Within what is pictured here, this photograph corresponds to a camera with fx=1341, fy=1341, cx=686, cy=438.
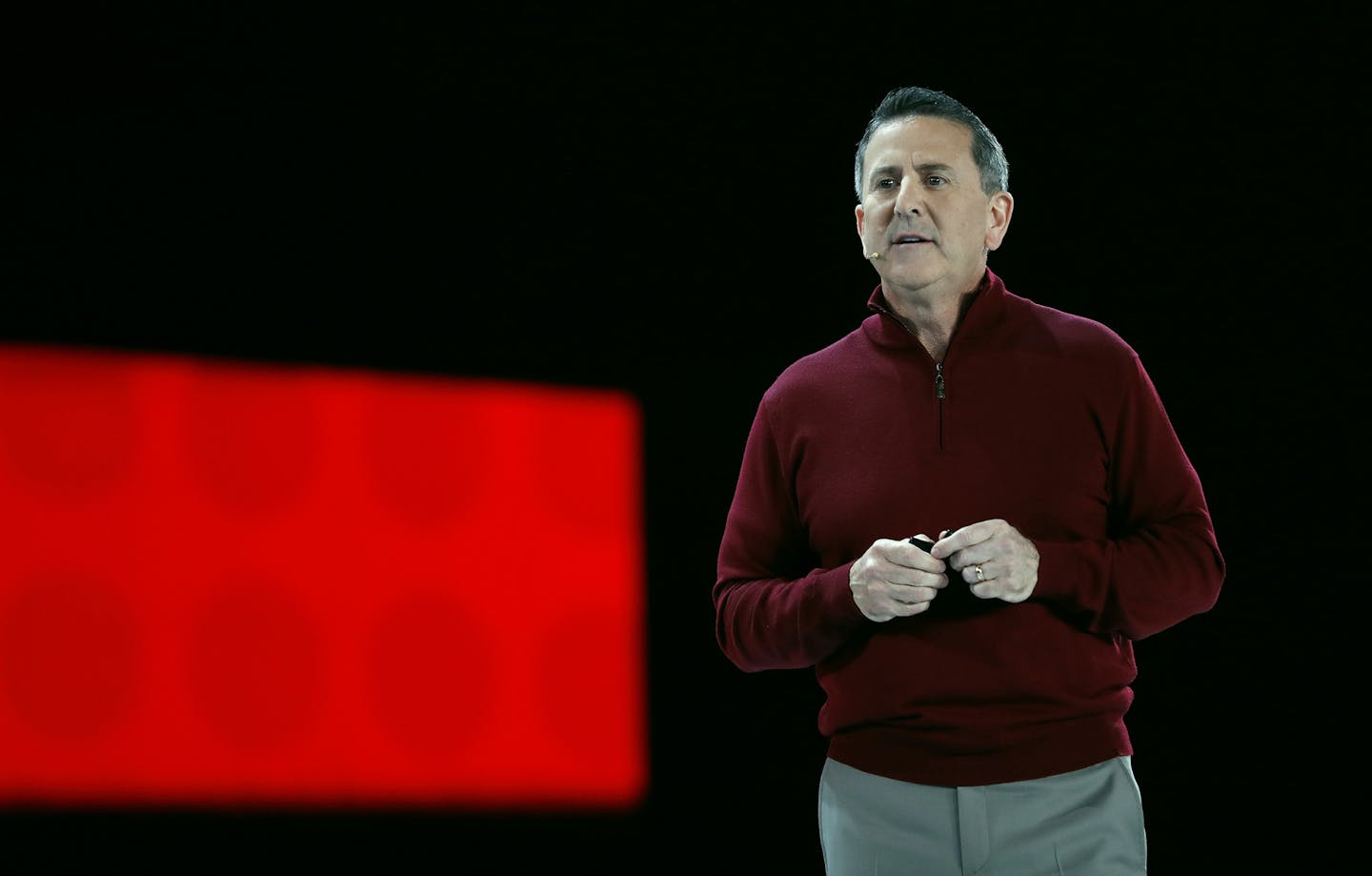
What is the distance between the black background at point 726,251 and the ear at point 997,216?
0.75m

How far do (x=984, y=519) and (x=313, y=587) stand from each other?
115 centimetres

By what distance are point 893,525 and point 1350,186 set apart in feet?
4.72

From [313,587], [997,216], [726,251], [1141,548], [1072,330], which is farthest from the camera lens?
[726,251]

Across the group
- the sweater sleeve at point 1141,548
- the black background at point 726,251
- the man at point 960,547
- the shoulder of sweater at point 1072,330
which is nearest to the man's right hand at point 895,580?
the man at point 960,547

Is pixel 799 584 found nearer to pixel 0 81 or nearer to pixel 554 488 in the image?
pixel 554 488

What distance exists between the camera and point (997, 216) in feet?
5.34

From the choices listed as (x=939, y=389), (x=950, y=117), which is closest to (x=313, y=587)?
(x=939, y=389)

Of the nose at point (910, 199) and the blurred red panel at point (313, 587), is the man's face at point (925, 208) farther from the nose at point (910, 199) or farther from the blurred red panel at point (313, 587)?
the blurred red panel at point (313, 587)

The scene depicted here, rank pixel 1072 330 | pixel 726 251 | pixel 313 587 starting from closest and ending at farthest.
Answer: pixel 1072 330 → pixel 313 587 → pixel 726 251

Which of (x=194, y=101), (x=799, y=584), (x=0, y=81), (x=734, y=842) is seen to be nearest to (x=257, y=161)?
(x=194, y=101)

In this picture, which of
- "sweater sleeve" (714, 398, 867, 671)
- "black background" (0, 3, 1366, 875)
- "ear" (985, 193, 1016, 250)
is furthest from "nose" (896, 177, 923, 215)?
"black background" (0, 3, 1366, 875)

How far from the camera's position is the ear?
161 centimetres

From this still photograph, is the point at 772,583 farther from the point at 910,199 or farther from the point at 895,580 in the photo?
the point at 910,199

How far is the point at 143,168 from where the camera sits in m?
2.08
